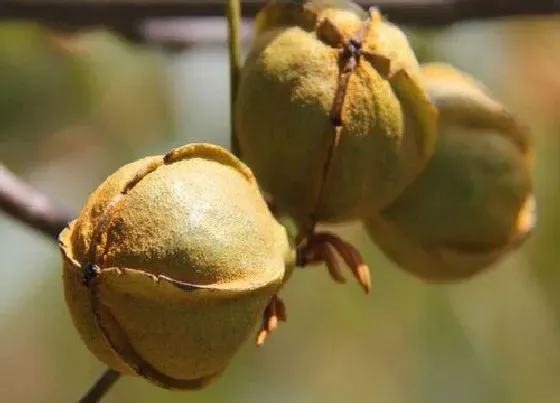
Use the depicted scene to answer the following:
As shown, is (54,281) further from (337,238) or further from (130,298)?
(130,298)

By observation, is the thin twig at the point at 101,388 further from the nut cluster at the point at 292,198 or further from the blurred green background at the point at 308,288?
the blurred green background at the point at 308,288

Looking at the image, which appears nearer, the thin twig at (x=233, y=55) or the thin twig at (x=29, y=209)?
the thin twig at (x=233, y=55)

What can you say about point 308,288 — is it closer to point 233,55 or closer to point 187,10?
point 187,10

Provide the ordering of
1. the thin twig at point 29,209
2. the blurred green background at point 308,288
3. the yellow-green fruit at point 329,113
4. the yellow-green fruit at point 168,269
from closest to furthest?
1. the yellow-green fruit at point 168,269
2. the yellow-green fruit at point 329,113
3. the thin twig at point 29,209
4. the blurred green background at point 308,288

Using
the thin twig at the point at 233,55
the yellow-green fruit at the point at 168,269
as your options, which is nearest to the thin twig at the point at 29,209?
the thin twig at the point at 233,55

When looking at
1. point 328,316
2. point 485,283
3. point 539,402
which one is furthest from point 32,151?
point 539,402

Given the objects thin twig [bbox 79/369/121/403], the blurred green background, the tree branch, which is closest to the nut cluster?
thin twig [bbox 79/369/121/403]
